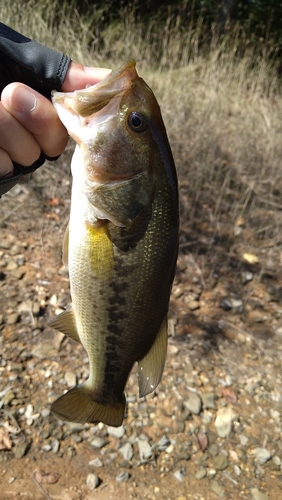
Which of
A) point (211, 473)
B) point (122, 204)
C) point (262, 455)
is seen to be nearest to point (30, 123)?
point (122, 204)

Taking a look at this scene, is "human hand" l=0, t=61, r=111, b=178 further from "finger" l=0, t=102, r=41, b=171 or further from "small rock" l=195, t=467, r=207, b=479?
"small rock" l=195, t=467, r=207, b=479

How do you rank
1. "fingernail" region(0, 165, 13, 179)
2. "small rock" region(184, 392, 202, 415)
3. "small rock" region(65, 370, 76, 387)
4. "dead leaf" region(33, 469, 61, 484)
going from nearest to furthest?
"fingernail" region(0, 165, 13, 179)
"dead leaf" region(33, 469, 61, 484)
"small rock" region(65, 370, 76, 387)
"small rock" region(184, 392, 202, 415)

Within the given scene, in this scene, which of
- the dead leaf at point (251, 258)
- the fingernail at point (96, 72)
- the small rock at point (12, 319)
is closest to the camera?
the fingernail at point (96, 72)

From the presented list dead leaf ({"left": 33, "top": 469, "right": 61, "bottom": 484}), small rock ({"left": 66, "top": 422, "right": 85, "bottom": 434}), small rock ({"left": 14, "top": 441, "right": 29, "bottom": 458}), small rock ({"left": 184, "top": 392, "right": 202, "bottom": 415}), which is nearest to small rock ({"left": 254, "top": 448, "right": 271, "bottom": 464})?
small rock ({"left": 184, "top": 392, "right": 202, "bottom": 415})

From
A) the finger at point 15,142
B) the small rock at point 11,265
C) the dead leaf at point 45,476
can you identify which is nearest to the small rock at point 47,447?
the dead leaf at point 45,476

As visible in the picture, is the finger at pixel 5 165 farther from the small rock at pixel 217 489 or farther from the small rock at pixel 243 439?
the small rock at pixel 243 439

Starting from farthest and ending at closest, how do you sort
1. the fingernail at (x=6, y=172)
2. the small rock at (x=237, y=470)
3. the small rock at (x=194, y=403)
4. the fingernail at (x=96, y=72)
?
the small rock at (x=194, y=403) → the small rock at (x=237, y=470) → the fingernail at (x=96, y=72) → the fingernail at (x=6, y=172)

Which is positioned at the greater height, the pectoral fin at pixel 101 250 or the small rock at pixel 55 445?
the pectoral fin at pixel 101 250
